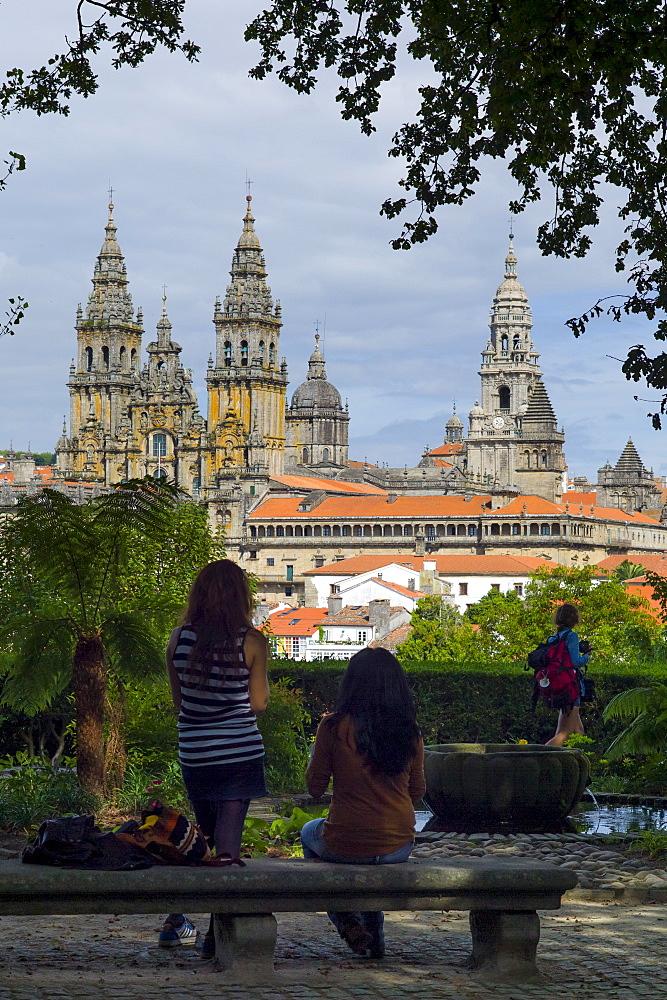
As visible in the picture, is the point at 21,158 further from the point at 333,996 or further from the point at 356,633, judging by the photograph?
the point at 356,633

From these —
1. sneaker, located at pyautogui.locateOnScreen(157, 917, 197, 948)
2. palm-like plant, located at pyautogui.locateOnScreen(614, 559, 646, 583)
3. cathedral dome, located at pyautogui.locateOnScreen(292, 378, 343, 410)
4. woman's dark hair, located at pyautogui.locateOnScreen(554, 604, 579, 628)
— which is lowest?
sneaker, located at pyautogui.locateOnScreen(157, 917, 197, 948)

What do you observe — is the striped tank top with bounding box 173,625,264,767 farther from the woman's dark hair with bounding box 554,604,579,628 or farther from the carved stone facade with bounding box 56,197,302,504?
the carved stone facade with bounding box 56,197,302,504

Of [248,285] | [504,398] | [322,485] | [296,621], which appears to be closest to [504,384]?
[504,398]

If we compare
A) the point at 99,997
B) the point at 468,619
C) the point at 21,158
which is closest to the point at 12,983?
the point at 99,997

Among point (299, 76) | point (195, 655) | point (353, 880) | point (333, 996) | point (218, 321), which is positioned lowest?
point (333, 996)

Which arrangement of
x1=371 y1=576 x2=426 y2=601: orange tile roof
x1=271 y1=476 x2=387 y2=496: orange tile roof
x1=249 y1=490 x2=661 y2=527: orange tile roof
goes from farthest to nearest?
x1=271 y1=476 x2=387 y2=496: orange tile roof
x1=249 y1=490 x2=661 y2=527: orange tile roof
x1=371 y1=576 x2=426 y2=601: orange tile roof

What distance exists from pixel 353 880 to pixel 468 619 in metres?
50.7

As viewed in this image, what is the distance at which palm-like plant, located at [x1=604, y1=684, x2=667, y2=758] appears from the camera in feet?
33.7

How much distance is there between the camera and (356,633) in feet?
225

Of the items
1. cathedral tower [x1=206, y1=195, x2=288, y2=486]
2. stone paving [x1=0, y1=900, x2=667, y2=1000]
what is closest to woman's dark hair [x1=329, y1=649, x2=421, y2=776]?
stone paving [x1=0, y1=900, x2=667, y2=1000]

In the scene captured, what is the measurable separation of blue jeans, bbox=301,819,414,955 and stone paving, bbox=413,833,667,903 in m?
2.38

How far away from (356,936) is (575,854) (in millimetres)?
3455

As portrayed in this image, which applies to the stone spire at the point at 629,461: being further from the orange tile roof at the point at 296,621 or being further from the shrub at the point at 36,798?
the shrub at the point at 36,798

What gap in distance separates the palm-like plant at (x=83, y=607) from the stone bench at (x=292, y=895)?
4.36 meters
